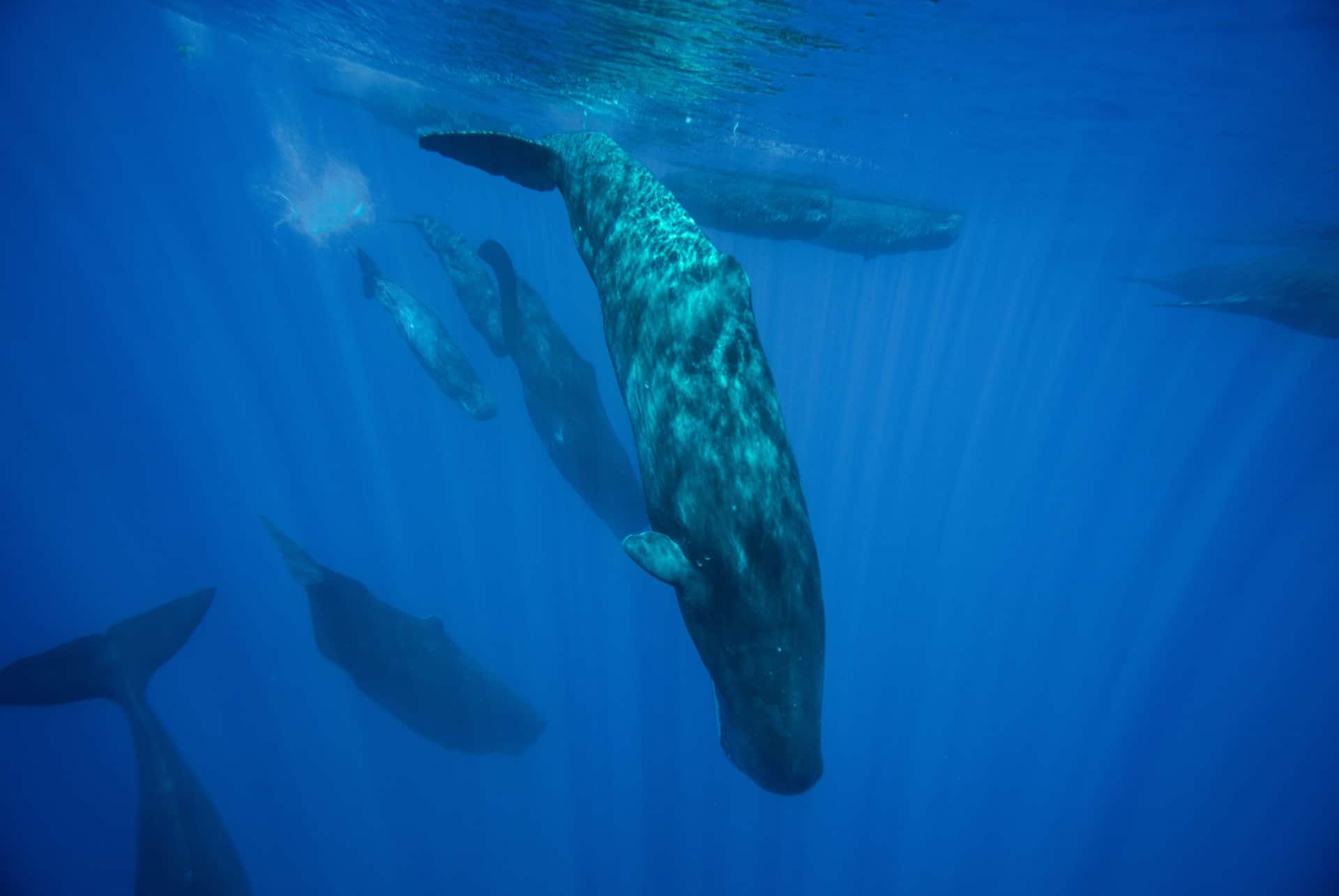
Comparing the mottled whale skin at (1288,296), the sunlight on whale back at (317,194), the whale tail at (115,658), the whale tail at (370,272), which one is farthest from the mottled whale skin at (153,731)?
the sunlight on whale back at (317,194)

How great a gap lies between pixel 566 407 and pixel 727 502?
9624 mm

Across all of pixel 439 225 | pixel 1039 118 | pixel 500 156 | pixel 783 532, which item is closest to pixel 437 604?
pixel 439 225

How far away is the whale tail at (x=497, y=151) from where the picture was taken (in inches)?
195

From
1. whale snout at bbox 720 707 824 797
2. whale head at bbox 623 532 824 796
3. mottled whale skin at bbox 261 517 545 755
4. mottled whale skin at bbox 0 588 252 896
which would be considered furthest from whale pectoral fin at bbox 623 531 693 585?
mottled whale skin at bbox 0 588 252 896

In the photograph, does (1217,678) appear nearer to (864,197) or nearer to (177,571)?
(864,197)

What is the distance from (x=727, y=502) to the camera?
3094mm

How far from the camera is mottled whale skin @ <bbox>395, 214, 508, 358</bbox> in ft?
45.2

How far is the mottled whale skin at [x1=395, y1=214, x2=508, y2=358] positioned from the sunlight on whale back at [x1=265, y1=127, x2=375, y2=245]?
34.6 meters

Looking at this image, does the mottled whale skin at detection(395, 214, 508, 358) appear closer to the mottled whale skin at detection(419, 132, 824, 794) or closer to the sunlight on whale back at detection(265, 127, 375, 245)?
the mottled whale skin at detection(419, 132, 824, 794)

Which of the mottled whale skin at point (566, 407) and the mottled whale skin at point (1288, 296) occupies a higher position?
the mottled whale skin at point (1288, 296)

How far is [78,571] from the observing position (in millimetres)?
36938

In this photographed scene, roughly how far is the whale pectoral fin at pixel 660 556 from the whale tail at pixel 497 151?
3554mm

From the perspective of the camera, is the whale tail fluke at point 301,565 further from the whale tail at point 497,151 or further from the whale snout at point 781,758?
the whale snout at point 781,758

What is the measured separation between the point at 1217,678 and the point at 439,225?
4542 cm
